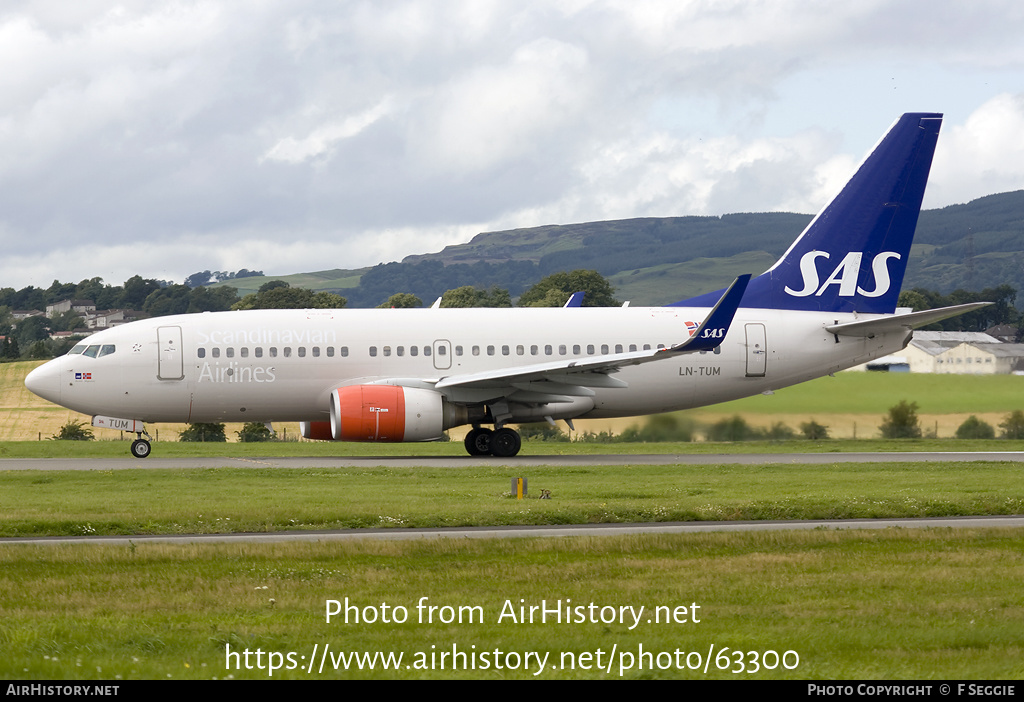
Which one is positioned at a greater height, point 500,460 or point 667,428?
point 667,428

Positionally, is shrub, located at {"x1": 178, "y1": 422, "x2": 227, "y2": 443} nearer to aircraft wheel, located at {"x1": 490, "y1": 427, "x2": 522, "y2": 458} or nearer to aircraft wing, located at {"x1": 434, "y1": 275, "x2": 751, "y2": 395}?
aircraft wheel, located at {"x1": 490, "y1": 427, "x2": 522, "y2": 458}

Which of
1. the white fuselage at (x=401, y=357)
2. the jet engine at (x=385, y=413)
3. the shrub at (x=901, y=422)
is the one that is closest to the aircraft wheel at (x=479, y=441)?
the white fuselage at (x=401, y=357)

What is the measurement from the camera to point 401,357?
3384 centimetres

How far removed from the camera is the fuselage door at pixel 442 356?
33.9m

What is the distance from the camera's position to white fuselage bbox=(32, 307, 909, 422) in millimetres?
33219

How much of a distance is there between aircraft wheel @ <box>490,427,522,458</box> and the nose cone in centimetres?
1216

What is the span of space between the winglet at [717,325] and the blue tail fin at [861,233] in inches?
213

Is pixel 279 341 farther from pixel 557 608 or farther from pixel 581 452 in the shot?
pixel 557 608

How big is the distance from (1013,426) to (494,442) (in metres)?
18.7

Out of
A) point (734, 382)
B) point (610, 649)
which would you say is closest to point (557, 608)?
point (610, 649)

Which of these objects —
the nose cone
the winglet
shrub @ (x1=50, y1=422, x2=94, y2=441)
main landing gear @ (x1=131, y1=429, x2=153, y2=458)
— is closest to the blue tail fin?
the winglet

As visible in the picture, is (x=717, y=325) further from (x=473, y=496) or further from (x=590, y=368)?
(x=473, y=496)

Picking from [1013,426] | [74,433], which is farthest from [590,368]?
[74,433]

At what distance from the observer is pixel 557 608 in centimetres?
1212
